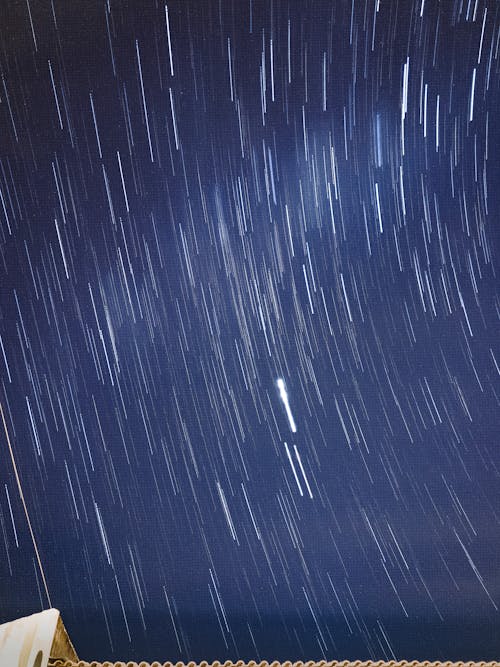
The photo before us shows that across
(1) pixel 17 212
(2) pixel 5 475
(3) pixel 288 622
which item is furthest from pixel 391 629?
(1) pixel 17 212

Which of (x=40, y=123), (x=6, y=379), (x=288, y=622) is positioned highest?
(x=40, y=123)

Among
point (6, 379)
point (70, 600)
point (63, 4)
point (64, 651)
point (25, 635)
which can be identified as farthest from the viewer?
point (70, 600)

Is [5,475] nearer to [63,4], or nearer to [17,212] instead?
[17,212]

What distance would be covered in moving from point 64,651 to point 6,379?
517 centimetres

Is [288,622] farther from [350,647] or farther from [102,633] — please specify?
[102,633]

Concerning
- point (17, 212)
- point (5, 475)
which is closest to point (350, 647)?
point (5, 475)

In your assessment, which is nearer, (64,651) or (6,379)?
(64,651)

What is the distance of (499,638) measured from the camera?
1081 cm

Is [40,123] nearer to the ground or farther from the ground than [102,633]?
farther from the ground

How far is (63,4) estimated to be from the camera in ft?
26.8

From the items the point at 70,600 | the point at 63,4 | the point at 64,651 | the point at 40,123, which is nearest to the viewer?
the point at 64,651

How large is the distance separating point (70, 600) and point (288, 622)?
2.63 meters

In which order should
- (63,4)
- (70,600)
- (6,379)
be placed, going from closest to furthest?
(63,4), (6,379), (70,600)

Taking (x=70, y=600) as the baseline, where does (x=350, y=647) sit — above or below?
below
